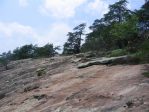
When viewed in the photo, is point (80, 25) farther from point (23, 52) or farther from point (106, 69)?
point (106, 69)

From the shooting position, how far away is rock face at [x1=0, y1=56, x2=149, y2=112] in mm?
19891

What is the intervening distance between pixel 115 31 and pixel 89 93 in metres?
27.8

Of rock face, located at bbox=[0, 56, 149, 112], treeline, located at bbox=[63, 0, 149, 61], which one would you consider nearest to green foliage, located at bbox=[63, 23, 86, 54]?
treeline, located at bbox=[63, 0, 149, 61]

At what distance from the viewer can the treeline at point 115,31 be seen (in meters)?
48.4

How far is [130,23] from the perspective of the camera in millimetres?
47562

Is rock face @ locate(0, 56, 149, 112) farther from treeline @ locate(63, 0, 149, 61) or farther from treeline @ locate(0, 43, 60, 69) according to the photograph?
treeline @ locate(0, 43, 60, 69)

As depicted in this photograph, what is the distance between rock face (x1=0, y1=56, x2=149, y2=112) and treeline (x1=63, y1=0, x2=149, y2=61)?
29.9 ft

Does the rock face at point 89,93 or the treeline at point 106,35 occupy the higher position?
the treeline at point 106,35

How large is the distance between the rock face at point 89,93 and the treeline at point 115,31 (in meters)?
9.11

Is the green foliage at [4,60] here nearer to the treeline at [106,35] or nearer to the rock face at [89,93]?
the treeline at [106,35]

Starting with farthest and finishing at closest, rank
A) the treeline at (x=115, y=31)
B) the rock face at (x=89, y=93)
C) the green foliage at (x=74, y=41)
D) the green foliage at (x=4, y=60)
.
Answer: the green foliage at (x=74, y=41) → the green foliage at (x=4, y=60) → the treeline at (x=115, y=31) → the rock face at (x=89, y=93)

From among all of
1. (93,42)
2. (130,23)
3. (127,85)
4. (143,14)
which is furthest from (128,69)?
(93,42)

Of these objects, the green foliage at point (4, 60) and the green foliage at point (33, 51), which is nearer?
the green foliage at point (4, 60)

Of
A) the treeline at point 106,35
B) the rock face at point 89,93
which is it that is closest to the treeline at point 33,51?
the treeline at point 106,35
